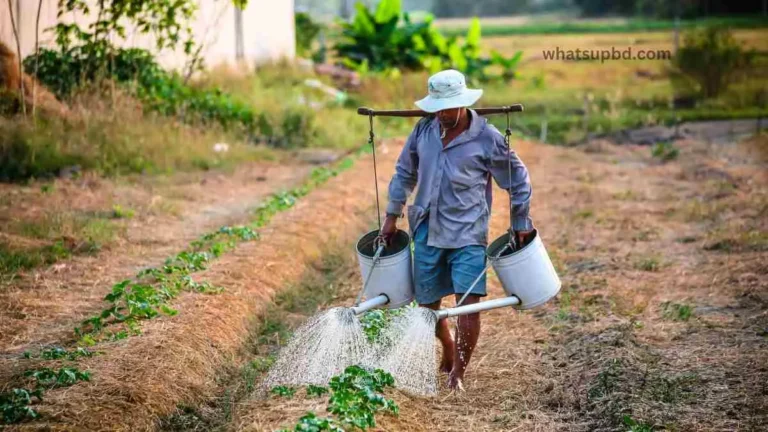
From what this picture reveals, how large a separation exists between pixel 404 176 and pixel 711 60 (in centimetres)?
1673

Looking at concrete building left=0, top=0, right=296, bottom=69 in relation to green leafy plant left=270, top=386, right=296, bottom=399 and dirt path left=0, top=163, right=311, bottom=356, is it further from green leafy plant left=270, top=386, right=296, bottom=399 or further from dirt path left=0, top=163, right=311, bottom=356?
green leafy plant left=270, top=386, right=296, bottom=399

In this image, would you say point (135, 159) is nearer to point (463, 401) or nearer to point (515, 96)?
point (463, 401)

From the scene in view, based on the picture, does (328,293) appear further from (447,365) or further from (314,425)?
(314,425)

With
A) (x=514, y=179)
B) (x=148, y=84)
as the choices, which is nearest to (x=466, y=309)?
(x=514, y=179)

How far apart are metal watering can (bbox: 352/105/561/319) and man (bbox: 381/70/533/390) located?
0.09 meters

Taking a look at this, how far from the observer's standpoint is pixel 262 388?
562cm

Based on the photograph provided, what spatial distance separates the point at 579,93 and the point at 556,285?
19164 millimetres

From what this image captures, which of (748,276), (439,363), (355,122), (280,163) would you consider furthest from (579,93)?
(439,363)

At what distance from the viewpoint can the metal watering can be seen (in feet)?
17.8

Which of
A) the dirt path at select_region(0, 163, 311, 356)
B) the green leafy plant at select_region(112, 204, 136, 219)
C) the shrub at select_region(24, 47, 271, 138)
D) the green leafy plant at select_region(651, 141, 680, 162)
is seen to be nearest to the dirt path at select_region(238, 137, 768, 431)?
the dirt path at select_region(0, 163, 311, 356)

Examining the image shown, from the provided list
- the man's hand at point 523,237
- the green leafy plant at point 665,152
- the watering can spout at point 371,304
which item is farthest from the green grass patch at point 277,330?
the green leafy plant at point 665,152

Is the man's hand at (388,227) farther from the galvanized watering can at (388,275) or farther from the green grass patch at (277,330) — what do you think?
the green grass patch at (277,330)

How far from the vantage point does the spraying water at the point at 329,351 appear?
5.31 m

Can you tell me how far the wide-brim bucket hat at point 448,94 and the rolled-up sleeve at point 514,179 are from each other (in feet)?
0.91
